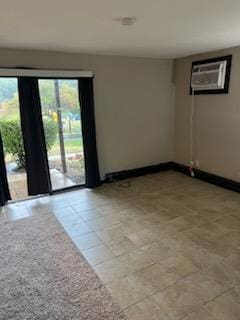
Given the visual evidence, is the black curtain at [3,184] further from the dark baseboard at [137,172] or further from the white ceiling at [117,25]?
the dark baseboard at [137,172]

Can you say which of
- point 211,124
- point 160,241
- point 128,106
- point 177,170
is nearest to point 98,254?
point 160,241

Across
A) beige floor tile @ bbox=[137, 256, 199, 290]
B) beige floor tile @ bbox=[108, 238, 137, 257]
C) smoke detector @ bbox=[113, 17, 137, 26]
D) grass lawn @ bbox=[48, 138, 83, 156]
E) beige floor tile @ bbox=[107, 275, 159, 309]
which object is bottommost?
beige floor tile @ bbox=[107, 275, 159, 309]

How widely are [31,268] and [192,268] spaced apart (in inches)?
57.9

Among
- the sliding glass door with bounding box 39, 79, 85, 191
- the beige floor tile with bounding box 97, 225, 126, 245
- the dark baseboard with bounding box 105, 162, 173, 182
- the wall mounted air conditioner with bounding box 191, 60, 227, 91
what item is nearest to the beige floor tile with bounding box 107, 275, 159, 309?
the beige floor tile with bounding box 97, 225, 126, 245

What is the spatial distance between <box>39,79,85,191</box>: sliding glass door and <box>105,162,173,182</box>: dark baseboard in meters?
0.52

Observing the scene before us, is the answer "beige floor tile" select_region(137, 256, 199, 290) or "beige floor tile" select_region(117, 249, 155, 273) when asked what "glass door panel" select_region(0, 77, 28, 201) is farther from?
"beige floor tile" select_region(137, 256, 199, 290)

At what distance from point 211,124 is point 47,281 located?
3327 mm

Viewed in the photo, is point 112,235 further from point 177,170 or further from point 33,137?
point 177,170

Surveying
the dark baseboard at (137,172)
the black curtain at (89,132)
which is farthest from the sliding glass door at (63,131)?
the dark baseboard at (137,172)

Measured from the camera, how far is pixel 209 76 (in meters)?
3.83

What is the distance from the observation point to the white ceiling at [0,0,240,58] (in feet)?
5.91

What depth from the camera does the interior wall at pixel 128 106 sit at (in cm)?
390

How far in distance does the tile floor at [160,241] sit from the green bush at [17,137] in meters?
0.76

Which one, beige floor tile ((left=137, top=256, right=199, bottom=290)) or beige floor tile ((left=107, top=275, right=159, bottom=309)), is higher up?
beige floor tile ((left=137, top=256, right=199, bottom=290))
